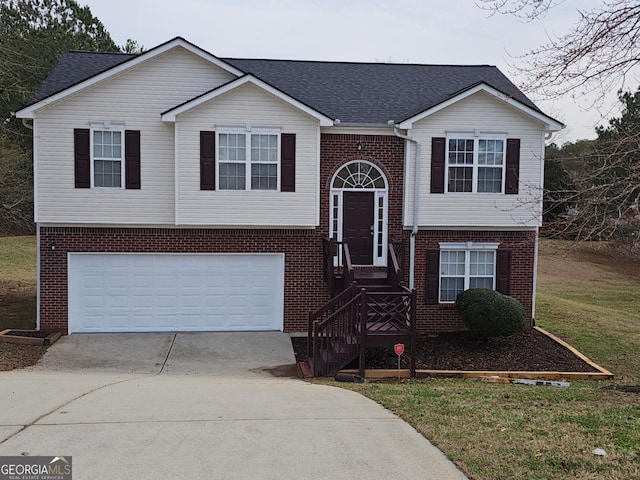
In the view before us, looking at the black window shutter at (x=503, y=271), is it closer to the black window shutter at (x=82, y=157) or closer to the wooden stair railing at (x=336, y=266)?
the wooden stair railing at (x=336, y=266)

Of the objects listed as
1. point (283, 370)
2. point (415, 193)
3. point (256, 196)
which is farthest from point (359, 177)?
point (283, 370)

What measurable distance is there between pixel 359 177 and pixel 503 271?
4.53 meters

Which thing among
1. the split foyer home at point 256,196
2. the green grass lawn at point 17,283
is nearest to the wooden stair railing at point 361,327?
the split foyer home at point 256,196

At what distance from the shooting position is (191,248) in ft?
48.3

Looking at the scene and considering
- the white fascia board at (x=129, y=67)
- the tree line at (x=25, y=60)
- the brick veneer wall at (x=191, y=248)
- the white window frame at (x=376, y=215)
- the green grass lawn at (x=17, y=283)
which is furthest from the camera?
the tree line at (x=25, y=60)

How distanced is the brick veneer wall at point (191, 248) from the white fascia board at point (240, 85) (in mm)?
2833

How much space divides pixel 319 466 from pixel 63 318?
36.8 feet

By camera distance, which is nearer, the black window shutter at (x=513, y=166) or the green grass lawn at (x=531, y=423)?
Answer: the green grass lawn at (x=531, y=423)

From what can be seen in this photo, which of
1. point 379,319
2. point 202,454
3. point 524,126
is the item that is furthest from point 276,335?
point 202,454

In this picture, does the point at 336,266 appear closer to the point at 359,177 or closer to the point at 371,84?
the point at 359,177

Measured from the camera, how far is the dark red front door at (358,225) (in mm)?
15086

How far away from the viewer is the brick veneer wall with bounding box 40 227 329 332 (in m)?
14.3

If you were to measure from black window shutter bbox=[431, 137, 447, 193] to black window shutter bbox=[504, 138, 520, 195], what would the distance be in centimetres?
167

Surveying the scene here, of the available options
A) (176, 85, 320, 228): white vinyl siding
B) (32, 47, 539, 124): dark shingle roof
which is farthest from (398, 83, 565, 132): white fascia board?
(176, 85, 320, 228): white vinyl siding
